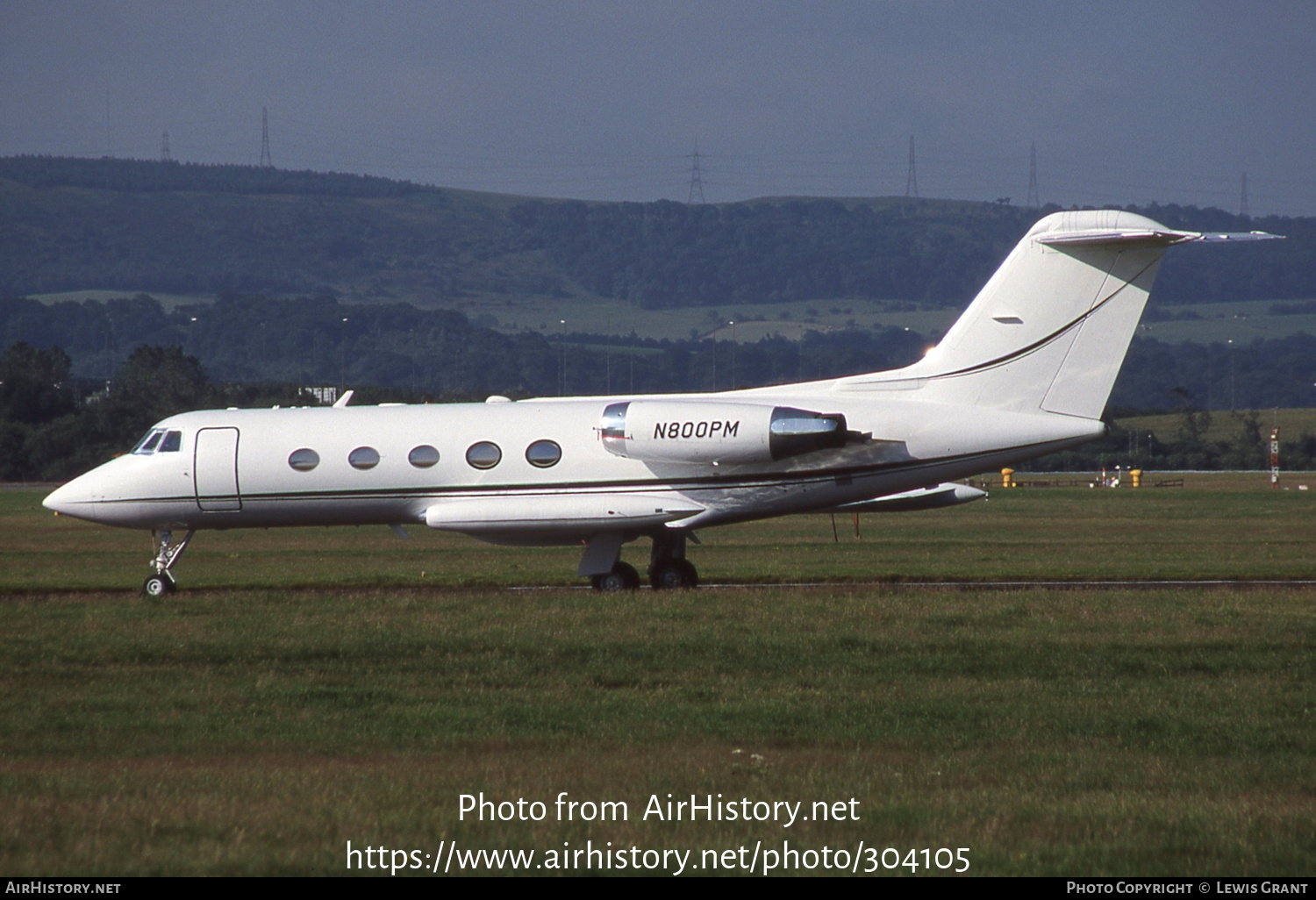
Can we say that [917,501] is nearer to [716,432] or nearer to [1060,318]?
[1060,318]

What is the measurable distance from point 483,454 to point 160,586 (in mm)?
5667

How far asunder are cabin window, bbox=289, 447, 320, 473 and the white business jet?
0.02 meters

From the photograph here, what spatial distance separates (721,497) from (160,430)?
9703mm

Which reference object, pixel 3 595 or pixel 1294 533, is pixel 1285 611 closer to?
pixel 3 595

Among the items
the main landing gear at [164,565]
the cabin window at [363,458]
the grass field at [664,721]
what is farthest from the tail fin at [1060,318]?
the main landing gear at [164,565]

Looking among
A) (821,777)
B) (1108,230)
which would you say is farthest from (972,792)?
(1108,230)

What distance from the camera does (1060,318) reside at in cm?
2212

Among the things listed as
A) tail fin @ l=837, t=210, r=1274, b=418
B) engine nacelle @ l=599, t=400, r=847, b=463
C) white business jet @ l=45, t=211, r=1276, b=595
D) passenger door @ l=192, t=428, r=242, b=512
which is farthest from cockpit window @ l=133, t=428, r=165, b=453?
tail fin @ l=837, t=210, r=1274, b=418

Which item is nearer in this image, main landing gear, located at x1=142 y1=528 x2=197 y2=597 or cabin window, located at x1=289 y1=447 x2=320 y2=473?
main landing gear, located at x1=142 y1=528 x2=197 y2=597

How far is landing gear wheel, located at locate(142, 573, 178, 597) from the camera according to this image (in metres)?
23.6

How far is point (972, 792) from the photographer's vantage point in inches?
393

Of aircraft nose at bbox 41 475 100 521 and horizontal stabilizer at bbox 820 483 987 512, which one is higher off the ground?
aircraft nose at bbox 41 475 100 521

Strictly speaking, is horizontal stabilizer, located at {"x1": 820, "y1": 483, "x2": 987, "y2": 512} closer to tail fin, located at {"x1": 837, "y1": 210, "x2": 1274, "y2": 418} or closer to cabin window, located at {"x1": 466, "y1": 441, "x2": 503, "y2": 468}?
tail fin, located at {"x1": 837, "y1": 210, "x2": 1274, "y2": 418}

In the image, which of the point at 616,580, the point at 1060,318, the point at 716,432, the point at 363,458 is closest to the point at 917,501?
the point at 1060,318
